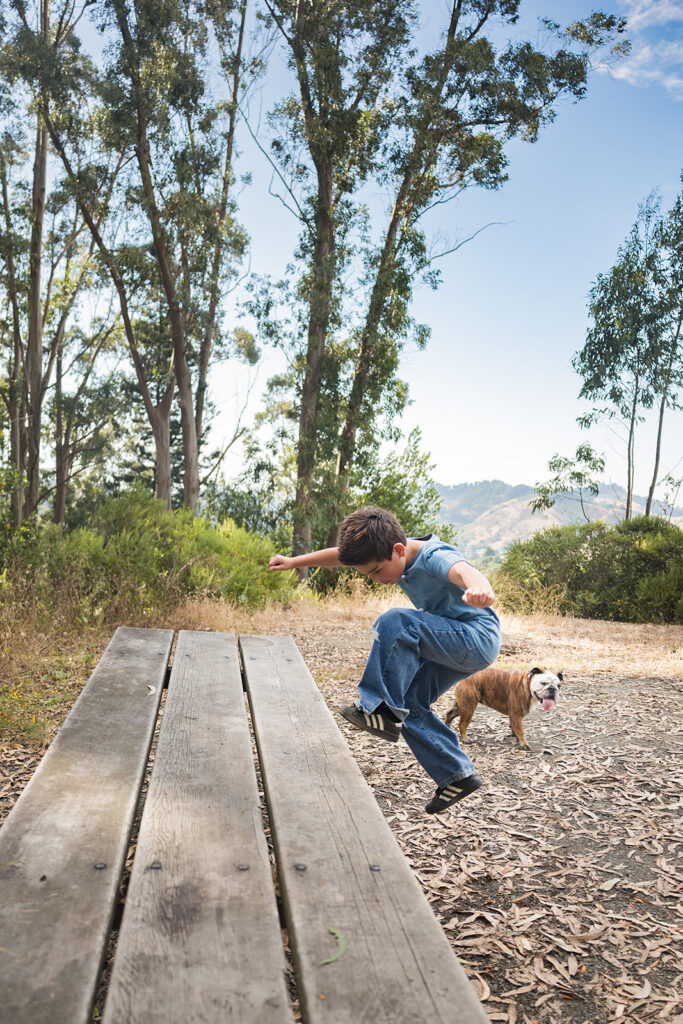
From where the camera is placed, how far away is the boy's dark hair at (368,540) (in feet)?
9.23

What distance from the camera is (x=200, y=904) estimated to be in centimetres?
142

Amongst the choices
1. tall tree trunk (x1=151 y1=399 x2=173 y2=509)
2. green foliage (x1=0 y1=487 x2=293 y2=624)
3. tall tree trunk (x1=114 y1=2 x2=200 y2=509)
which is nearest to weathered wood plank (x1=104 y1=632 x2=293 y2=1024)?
green foliage (x1=0 y1=487 x2=293 y2=624)

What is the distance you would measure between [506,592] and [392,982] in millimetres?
14432

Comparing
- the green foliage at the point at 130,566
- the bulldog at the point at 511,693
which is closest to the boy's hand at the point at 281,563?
the bulldog at the point at 511,693

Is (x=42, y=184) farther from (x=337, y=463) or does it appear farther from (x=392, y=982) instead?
(x=392, y=982)

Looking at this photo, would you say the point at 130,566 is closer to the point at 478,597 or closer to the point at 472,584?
the point at 472,584

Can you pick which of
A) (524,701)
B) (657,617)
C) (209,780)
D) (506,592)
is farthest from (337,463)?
(209,780)

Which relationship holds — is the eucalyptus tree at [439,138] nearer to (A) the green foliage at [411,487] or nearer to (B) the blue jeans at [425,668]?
(A) the green foliage at [411,487]

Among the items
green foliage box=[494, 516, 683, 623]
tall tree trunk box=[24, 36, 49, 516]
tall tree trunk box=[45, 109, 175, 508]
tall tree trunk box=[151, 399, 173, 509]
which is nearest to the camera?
green foliage box=[494, 516, 683, 623]

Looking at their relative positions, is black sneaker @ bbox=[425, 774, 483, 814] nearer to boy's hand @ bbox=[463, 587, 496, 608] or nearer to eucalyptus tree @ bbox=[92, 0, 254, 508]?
→ boy's hand @ bbox=[463, 587, 496, 608]

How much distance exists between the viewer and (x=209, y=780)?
2.05 meters

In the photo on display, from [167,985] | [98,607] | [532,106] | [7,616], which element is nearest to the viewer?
[167,985]

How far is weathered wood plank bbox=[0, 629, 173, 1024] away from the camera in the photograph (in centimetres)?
118

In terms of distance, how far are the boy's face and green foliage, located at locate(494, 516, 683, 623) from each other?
12397 mm
